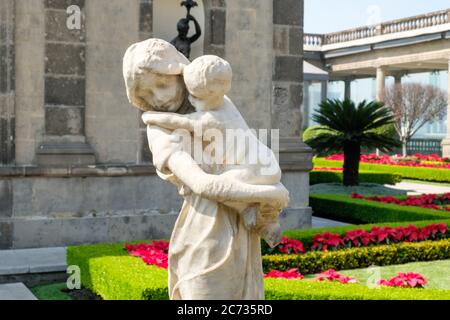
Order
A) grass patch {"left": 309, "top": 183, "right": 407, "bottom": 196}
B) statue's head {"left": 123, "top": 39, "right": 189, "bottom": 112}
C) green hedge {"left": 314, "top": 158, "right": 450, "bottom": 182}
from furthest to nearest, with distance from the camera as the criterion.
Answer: green hedge {"left": 314, "top": 158, "right": 450, "bottom": 182} < grass patch {"left": 309, "top": 183, "right": 407, "bottom": 196} < statue's head {"left": 123, "top": 39, "right": 189, "bottom": 112}

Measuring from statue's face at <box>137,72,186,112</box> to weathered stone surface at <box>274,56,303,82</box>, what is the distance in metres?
8.42

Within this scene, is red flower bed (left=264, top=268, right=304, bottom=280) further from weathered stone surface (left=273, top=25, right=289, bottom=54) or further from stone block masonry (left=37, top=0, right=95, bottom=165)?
weathered stone surface (left=273, top=25, right=289, bottom=54)

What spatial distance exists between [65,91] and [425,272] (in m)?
5.88

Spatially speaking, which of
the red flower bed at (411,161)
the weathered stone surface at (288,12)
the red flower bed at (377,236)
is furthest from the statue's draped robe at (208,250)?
the red flower bed at (411,161)

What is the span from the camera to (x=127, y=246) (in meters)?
8.29

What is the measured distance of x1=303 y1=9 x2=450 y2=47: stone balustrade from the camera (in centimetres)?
3177

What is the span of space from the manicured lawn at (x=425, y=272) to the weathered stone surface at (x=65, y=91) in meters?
4.85

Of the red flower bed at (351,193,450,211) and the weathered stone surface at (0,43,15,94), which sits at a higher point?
the weathered stone surface at (0,43,15,94)

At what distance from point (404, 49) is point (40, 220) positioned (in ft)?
87.3

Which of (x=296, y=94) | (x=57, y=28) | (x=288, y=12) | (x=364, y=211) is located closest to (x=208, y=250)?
(x=57, y=28)

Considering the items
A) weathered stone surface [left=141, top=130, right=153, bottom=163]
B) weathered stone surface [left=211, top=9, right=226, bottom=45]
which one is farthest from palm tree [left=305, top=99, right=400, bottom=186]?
weathered stone surface [left=141, top=130, right=153, bottom=163]

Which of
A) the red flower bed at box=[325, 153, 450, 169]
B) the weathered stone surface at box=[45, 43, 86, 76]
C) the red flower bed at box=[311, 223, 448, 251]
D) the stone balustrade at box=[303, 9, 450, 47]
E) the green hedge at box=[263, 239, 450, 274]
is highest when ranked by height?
the stone balustrade at box=[303, 9, 450, 47]
